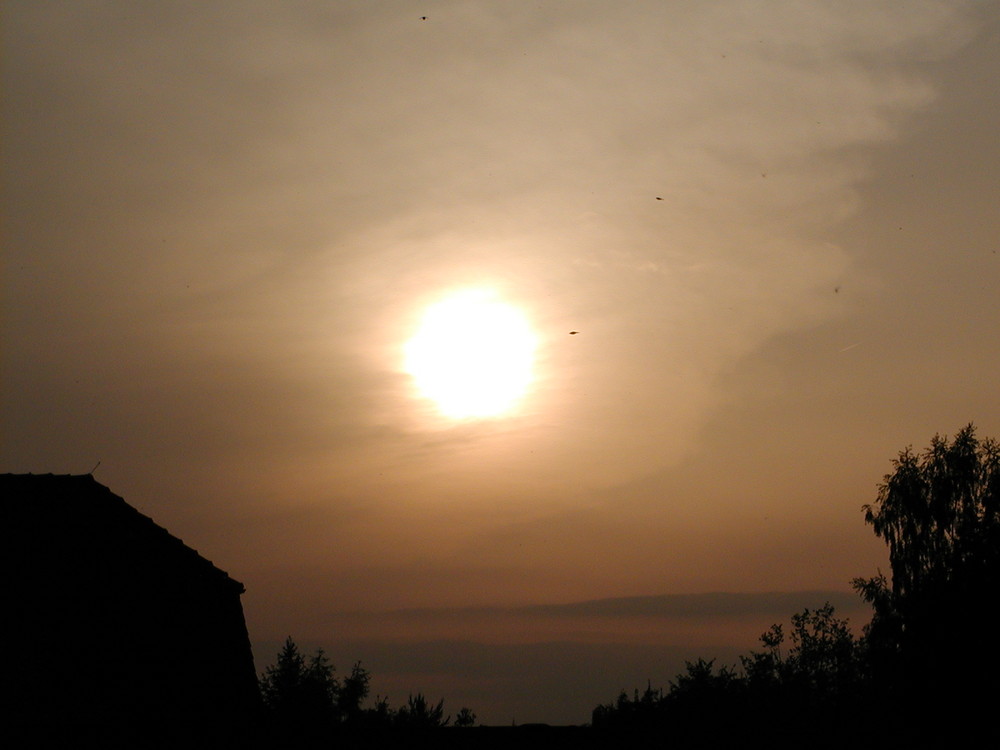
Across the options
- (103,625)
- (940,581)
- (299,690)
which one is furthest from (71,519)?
(299,690)

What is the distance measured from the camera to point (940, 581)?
135 feet

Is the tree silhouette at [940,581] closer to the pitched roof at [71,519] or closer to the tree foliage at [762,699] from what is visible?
the tree foliage at [762,699]

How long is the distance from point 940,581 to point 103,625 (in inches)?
1407

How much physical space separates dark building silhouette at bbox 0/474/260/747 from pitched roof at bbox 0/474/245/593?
0.08ft

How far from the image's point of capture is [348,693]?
96.3 meters

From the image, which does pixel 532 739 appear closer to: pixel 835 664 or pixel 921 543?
pixel 921 543

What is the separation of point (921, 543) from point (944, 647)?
5381 millimetres

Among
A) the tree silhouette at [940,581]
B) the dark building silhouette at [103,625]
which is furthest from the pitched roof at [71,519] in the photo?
the tree silhouette at [940,581]

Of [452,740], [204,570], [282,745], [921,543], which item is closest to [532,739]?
[452,740]

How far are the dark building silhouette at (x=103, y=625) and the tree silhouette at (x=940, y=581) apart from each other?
3002cm

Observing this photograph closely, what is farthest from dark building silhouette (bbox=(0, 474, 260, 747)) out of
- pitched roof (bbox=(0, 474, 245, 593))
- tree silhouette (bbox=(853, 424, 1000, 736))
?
tree silhouette (bbox=(853, 424, 1000, 736))

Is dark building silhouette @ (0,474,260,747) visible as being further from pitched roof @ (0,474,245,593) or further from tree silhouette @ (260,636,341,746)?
tree silhouette @ (260,636,341,746)

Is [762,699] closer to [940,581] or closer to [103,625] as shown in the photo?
[940,581]

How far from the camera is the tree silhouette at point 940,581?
38.6 meters
